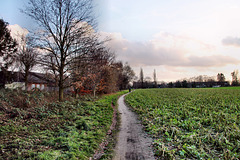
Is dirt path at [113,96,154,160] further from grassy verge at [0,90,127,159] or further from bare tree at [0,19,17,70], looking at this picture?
bare tree at [0,19,17,70]

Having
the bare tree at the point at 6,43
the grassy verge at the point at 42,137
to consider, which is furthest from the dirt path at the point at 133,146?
the bare tree at the point at 6,43

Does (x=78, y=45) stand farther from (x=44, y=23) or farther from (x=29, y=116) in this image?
(x=29, y=116)

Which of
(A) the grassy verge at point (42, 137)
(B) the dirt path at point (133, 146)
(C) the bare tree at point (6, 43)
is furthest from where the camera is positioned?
(C) the bare tree at point (6, 43)

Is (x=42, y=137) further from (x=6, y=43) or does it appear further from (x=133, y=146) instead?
(x=6, y=43)

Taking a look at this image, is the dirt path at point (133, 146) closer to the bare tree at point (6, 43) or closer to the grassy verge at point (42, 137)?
the grassy verge at point (42, 137)

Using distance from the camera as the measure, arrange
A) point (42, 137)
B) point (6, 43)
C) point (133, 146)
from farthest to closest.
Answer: point (6, 43), point (133, 146), point (42, 137)

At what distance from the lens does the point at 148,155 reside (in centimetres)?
467

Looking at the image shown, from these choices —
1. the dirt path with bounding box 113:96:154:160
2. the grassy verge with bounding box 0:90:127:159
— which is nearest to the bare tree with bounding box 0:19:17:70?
the grassy verge with bounding box 0:90:127:159

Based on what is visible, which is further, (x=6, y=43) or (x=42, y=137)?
(x=6, y=43)

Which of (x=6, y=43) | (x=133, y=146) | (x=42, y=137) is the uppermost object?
(x=6, y=43)

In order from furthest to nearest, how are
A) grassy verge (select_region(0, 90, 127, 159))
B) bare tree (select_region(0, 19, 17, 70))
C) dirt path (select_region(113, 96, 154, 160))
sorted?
1. bare tree (select_region(0, 19, 17, 70))
2. dirt path (select_region(113, 96, 154, 160))
3. grassy verge (select_region(0, 90, 127, 159))

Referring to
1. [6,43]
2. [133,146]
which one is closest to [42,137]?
[133,146]

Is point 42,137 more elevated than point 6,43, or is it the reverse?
point 6,43

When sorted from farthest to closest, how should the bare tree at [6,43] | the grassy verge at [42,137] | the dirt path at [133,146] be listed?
the bare tree at [6,43] → the dirt path at [133,146] → the grassy verge at [42,137]
